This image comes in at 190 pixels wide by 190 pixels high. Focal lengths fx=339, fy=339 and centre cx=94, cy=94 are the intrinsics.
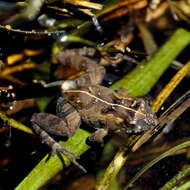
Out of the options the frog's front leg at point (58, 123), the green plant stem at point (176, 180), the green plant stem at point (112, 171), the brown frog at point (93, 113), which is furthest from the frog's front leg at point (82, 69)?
the green plant stem at point (176, 180)

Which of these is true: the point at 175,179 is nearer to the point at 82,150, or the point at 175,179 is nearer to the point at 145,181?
the point at 145,181

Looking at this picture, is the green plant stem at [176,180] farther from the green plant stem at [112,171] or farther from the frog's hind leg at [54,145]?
the frog's hind leg at [54,145]

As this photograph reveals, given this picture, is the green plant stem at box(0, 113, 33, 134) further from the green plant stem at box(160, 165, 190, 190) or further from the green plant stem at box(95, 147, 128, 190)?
the green plant stem at box(160, 165, 190, 190)

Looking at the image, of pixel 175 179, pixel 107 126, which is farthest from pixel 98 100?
pixel 175 179

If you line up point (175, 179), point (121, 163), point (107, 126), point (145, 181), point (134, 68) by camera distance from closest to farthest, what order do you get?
point (175, 179) → point (121, 163) → point (145, 181) → point (107, 126) → point (134, 68)

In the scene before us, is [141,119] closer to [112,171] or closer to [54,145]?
[112,171]
